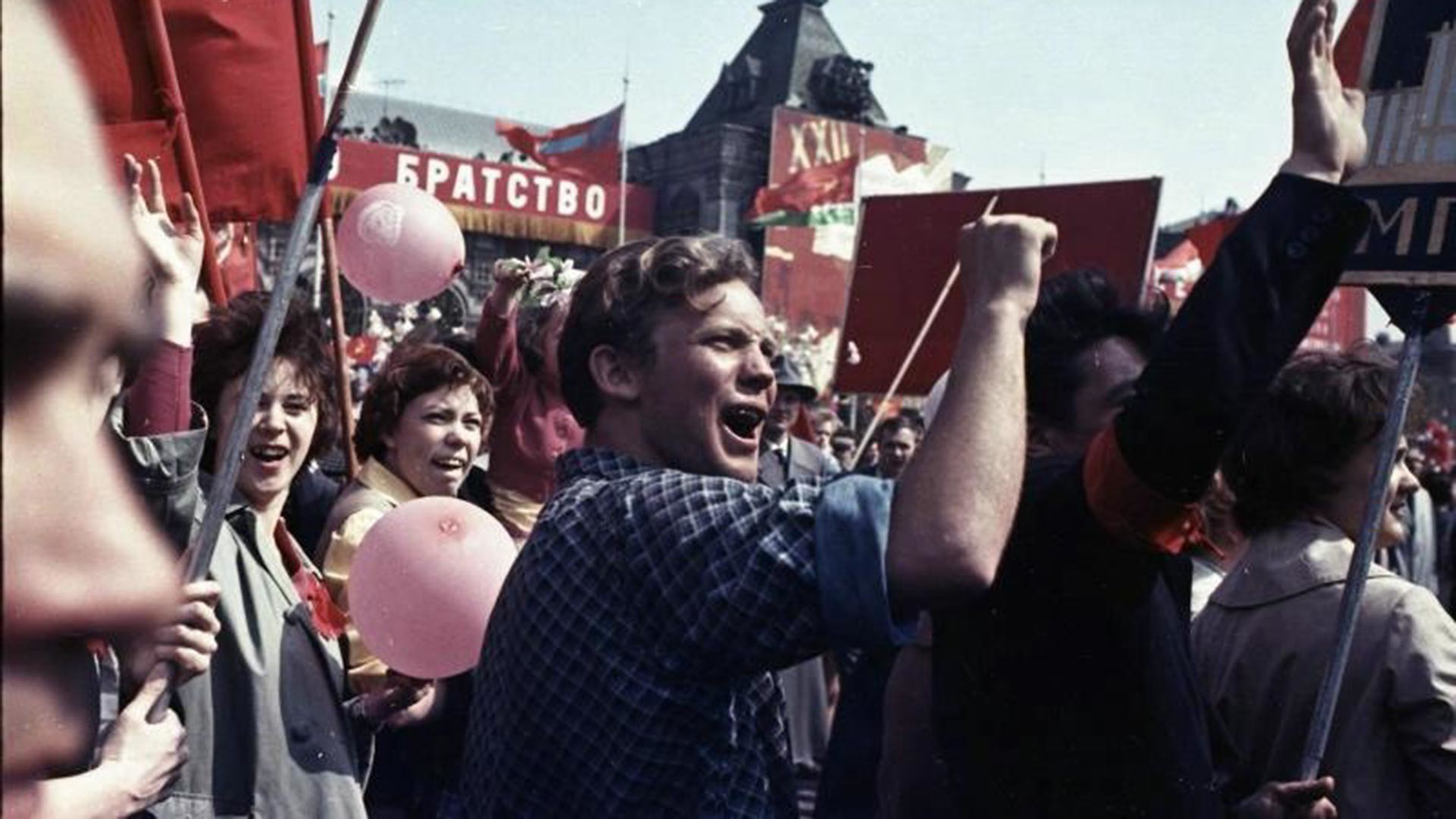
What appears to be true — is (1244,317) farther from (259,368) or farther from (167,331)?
(167,331)

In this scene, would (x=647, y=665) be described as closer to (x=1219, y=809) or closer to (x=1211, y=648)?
(x=1219, y=809)

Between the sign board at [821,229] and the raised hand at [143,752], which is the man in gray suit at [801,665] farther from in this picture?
the sign board at [821,229]

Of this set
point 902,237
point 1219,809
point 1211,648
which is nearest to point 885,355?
point 902,237

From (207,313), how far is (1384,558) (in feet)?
18.7

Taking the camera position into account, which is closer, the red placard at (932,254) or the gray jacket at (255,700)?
the gray jacket at (255,700)

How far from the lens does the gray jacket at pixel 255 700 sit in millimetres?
1899

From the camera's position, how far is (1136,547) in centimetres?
141

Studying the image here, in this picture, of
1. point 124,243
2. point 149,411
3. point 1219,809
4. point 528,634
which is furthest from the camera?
point 149,411

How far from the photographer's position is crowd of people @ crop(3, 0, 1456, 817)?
1.13 ft

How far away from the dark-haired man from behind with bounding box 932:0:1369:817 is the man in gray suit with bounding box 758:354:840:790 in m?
3.71

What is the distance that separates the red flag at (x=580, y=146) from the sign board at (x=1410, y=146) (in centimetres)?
1178

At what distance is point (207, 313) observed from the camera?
8.10 ft

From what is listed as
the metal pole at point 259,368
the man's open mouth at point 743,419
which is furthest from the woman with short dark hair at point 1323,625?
the metal pole at point 259,368

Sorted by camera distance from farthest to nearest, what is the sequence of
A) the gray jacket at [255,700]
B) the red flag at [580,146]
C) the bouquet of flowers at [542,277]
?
the red flag at [580,146] → the bouquet of flowers at [542,277] → the gray jacket at [255,700]
